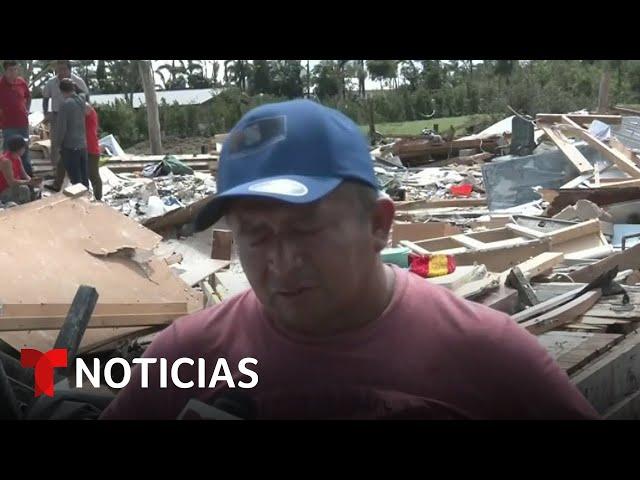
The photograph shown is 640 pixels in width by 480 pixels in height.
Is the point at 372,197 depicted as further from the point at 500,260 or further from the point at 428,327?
the point at 500,260

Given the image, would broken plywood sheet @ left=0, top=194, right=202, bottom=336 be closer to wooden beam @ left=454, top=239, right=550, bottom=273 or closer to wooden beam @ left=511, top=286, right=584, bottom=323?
wooden beam @ left=511, top=286, right=584, bottom=323

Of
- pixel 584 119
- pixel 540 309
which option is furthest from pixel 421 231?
pixel 584 119

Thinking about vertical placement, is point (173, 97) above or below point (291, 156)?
below

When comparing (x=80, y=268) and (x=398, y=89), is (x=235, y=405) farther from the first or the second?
(x=398, y=89)

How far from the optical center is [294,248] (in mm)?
1369

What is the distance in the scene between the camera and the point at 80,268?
515cm

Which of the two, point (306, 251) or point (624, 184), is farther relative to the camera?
point (624, 184)

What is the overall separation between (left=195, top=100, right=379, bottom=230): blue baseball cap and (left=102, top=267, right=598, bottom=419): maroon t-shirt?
0.82 ft

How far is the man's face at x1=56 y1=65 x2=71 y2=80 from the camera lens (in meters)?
10.3

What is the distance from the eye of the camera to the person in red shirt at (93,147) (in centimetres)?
1127

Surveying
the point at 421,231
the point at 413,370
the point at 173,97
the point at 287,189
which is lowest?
the point at 173,97

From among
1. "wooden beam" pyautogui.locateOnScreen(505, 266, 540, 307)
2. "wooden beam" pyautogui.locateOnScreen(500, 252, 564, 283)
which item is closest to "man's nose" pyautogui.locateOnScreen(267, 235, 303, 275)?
"wooden beam" pyautogui.locateOnScreen(505, 266, 540, 307)

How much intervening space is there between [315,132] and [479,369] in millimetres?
483

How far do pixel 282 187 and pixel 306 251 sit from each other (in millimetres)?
108
